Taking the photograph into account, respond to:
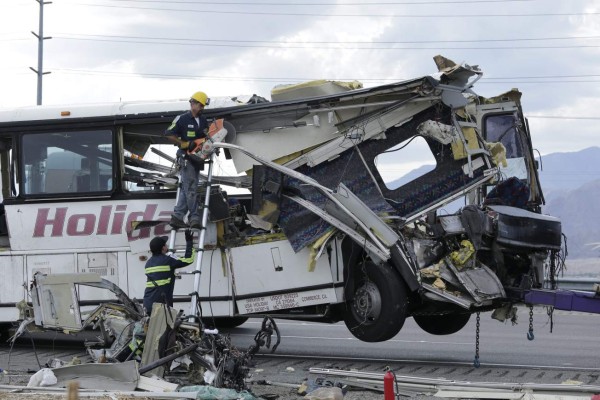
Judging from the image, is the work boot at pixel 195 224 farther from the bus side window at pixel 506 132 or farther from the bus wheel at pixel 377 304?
the bus side window at pixel 506 132

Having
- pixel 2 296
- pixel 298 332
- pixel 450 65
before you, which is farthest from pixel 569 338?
pixel 2 296

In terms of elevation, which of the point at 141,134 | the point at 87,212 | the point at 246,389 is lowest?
the point at 246,389

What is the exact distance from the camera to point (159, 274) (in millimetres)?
11945

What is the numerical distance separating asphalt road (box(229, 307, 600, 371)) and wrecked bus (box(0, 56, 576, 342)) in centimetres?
124

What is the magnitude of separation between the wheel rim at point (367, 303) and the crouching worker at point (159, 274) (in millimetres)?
2037

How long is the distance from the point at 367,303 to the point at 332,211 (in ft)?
3.79

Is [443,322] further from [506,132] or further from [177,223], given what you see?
[177,223]

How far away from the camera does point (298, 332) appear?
1794 centimetres

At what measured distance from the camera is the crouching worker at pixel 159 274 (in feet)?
39.2

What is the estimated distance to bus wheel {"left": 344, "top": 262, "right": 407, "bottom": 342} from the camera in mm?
12195

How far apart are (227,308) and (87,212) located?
7.32ft

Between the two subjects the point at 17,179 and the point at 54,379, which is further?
the point at 17,179

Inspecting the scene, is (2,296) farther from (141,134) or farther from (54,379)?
(54,379)

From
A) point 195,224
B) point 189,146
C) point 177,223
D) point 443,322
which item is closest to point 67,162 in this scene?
point 189,146
